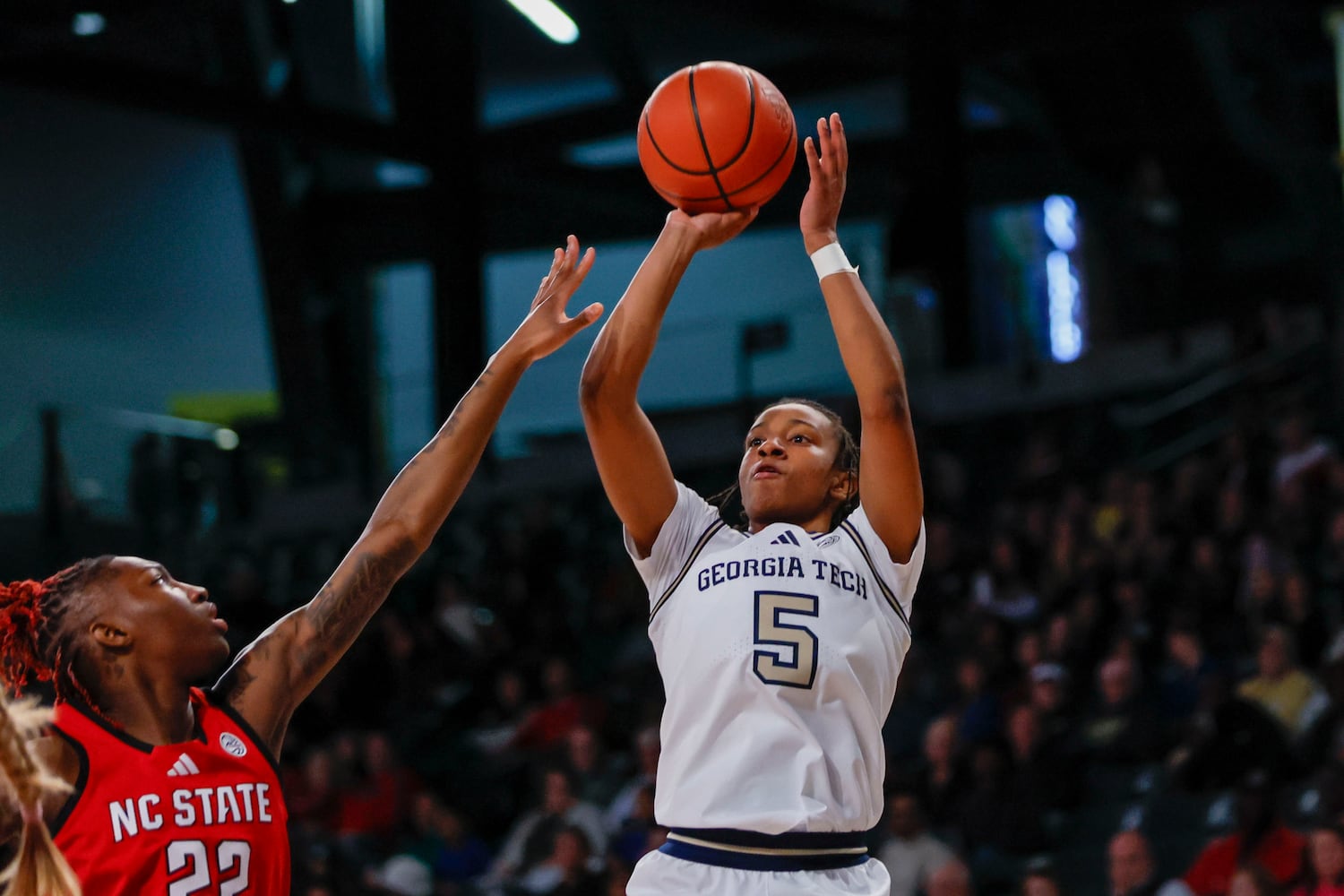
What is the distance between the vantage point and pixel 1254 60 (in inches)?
699

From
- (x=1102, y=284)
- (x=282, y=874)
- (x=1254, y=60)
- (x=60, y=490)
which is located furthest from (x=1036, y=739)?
(x=1102, y=284)

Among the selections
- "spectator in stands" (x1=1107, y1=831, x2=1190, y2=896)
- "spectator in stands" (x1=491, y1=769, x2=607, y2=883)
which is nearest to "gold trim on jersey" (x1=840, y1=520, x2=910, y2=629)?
"spectator in stands" (x1=1107, y1=831, x2=1190, y2=896)

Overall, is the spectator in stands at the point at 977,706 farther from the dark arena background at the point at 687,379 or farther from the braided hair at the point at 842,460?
the braided hair at the point at 842,460

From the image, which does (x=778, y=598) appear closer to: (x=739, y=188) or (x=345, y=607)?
(x=345, y=607)

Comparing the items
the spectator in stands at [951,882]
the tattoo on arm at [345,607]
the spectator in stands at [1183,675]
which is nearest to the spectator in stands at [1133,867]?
the spectator in stands at [951,882]

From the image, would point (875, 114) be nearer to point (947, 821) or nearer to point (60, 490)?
point (60, 490)

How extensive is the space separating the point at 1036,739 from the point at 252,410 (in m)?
12.2

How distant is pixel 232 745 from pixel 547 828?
23.7 ft

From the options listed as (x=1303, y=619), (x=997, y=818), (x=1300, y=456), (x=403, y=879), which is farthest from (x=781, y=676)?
(x=1300, y=456)

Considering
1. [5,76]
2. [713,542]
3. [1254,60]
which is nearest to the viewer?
[713,542]

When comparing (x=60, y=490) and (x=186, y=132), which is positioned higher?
(x=186, y=132)

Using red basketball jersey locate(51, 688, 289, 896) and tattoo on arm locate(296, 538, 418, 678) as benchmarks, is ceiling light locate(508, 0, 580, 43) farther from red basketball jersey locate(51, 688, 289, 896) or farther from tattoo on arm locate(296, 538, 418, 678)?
red basketball jersey locate(51, 688, 289, 896)

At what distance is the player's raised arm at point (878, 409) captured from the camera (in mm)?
3453

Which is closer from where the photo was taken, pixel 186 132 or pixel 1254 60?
pixel 1254 60
